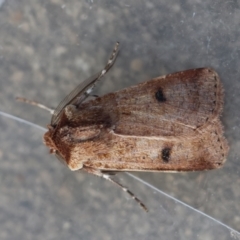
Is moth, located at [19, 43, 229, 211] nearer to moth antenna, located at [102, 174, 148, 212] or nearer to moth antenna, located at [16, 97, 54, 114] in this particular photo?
moth antenna, located at [102, 174, 148, 212]

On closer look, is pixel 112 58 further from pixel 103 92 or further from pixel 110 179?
pixel 110 179

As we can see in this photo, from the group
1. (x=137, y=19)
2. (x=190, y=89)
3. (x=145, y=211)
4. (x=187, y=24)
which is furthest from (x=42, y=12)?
(x=145, y=211)

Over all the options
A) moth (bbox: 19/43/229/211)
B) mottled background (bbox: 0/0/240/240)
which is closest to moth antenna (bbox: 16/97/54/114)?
mottled background (bbox: 0/0/240/240)

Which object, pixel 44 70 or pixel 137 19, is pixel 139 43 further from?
pixel 44 70

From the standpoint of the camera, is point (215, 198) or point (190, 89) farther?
point (215, 198)

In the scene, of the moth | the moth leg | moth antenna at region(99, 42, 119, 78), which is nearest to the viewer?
the moth
